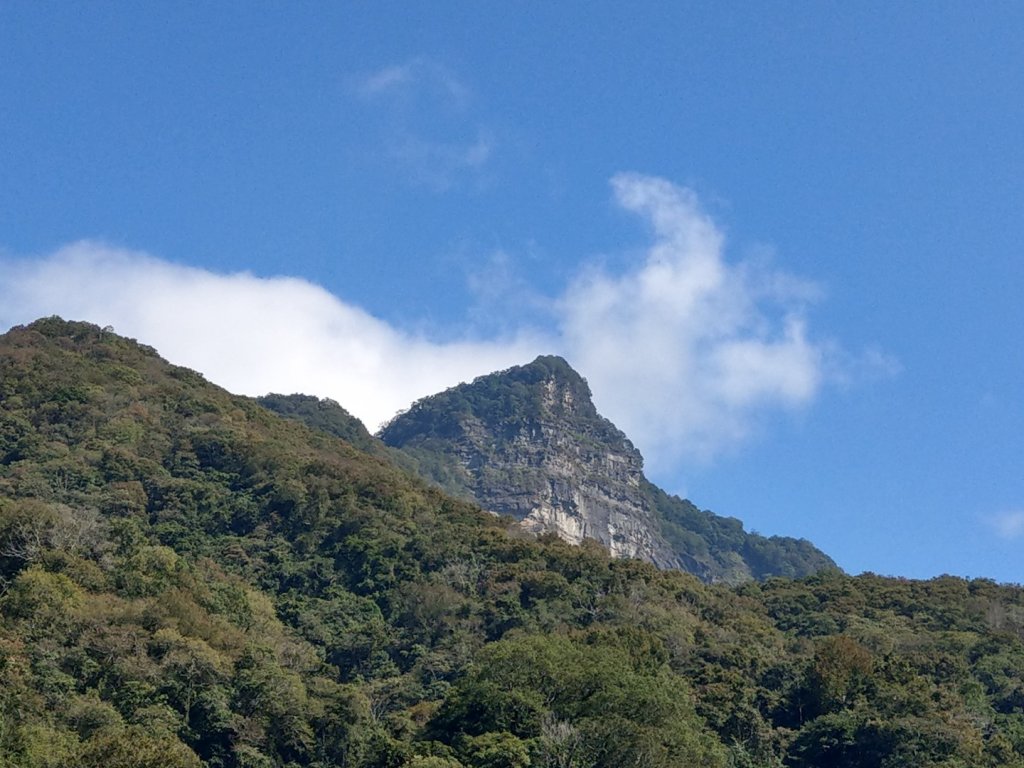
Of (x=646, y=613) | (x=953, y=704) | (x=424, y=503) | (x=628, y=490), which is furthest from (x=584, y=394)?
(x=953, y=704)

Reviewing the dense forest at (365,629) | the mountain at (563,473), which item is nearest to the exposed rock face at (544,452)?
the mountain at (563,473)

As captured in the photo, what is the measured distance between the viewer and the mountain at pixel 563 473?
15075 cm

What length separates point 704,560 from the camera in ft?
576

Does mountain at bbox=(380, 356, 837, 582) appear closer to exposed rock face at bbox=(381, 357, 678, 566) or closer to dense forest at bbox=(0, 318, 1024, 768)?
exposed rock face at bbox=(381, 357, 678, 566)

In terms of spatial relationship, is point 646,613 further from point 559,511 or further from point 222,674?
point 559,511

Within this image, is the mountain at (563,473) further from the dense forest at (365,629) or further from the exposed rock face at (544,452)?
the dense forest at (365,629)

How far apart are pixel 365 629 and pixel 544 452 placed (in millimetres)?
103258

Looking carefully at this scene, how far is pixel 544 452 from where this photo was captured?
16212 centimetres

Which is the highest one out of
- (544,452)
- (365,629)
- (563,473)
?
(544,452)

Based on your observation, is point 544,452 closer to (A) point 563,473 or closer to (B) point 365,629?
(A) point 563,473

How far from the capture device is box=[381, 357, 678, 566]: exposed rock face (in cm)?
15025

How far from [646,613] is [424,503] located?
18749mm

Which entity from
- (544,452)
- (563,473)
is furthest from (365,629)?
(544,452)

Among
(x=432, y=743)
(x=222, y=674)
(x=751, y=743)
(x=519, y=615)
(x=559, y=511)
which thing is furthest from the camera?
(x=559, y=511)
